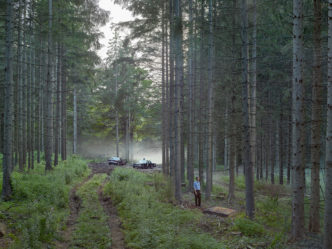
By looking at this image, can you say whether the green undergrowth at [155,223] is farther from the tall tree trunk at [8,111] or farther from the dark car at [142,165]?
the dark car at [142,165]

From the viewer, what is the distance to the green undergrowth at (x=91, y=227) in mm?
7523

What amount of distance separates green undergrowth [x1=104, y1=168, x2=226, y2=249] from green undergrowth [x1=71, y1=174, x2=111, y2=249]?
0.70 meters

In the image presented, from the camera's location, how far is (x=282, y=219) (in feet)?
36.5

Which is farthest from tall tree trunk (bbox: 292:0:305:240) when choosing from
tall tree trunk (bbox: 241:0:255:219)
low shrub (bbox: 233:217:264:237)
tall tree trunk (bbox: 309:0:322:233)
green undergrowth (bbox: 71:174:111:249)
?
green undergrowth (bbox: 71:174:111:249)

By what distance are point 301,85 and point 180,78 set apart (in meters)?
6.71

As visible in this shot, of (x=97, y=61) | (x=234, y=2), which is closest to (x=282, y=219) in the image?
(x=234, y=2)

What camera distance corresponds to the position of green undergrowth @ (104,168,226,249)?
717cm

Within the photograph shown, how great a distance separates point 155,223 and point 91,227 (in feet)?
7.08

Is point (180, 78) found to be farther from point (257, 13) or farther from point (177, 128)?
Answer: point (257, 13)

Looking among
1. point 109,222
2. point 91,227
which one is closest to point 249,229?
point 109,222

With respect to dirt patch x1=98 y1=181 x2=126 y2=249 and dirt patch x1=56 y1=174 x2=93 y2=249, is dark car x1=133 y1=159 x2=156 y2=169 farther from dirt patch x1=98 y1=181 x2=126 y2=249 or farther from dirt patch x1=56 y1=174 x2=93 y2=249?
dirt patch x1=98 y1=181 x2=126 y2=249

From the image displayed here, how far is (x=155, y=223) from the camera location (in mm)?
8820

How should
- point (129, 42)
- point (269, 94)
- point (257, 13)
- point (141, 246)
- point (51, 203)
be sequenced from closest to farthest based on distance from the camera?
point (141, 246) → point (51, 203) → point (257, 13) → point (129, 42) → point (269, 94)

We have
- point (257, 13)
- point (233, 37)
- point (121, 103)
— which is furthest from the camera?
point (121, 103)
